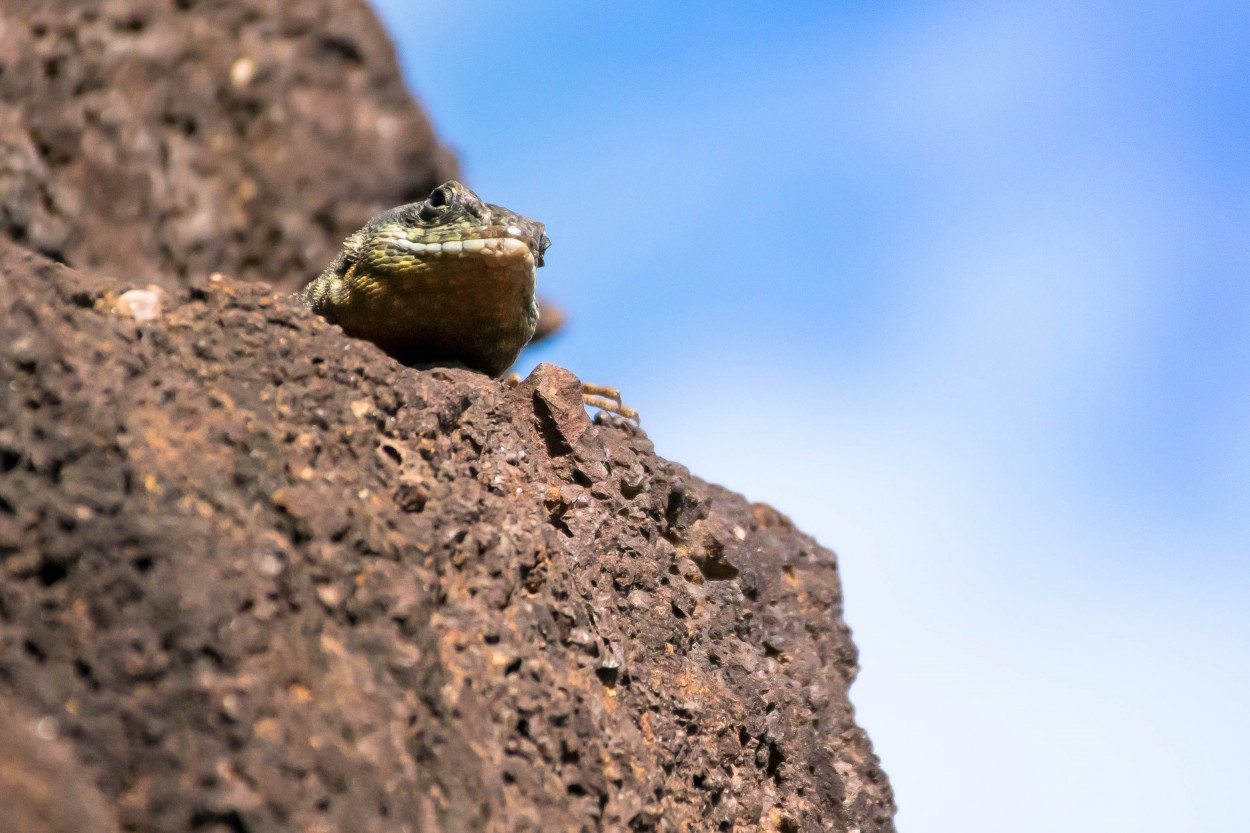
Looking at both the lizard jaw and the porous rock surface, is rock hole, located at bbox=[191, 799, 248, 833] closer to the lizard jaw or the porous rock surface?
the porous rock surface

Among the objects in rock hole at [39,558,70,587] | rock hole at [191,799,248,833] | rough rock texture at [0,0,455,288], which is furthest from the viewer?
rough rock texture at [0,0,455,288]

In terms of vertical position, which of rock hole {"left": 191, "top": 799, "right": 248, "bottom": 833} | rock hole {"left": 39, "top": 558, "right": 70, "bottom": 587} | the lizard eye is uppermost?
the lizard eye

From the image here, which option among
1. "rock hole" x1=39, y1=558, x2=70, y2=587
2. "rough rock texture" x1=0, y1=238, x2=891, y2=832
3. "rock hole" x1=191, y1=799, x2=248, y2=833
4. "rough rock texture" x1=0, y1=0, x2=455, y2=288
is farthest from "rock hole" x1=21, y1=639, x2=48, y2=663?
"rough rock texture" x1=0, y1=0, x2=455, y2=288

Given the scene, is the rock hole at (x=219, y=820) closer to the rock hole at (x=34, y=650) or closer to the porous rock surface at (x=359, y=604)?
the porous rock surface at (x=359, y=604)

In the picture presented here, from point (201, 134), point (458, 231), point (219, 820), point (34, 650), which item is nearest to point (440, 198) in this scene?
point (458, 231)

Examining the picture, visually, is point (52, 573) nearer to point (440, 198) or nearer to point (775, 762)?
point (440, 198)

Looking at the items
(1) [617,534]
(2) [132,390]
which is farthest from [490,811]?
(1) [617,534]

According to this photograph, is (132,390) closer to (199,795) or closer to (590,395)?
(199,795)
